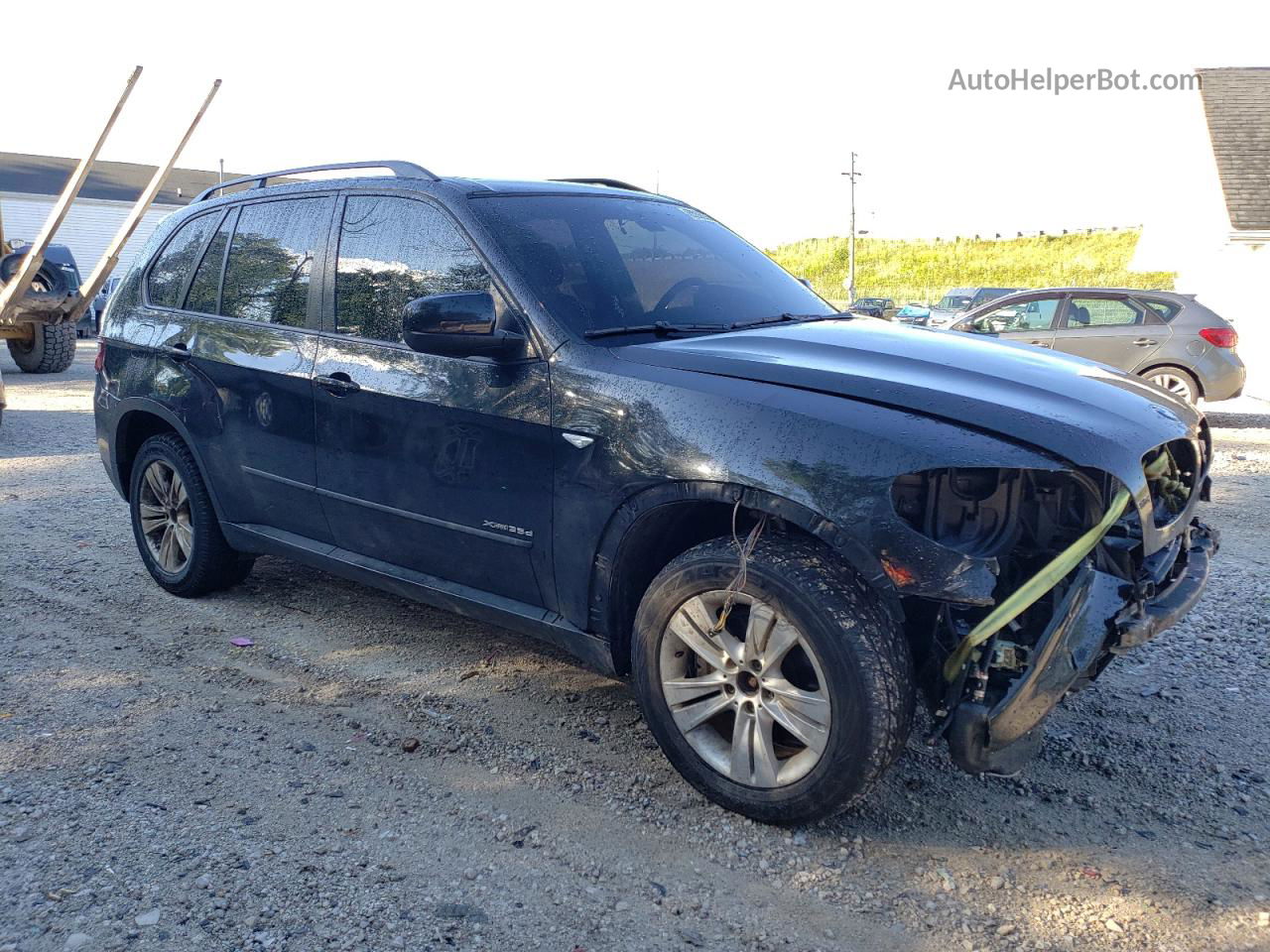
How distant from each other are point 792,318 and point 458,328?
54.0 inches

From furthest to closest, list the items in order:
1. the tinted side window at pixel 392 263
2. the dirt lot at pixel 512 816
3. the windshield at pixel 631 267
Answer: the tinted side window at pixel 392 263 → the windshield at pixel 631 267 → the dirt lot at pixel 512 816

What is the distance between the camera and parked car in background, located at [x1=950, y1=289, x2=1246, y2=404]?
12070 millimetres

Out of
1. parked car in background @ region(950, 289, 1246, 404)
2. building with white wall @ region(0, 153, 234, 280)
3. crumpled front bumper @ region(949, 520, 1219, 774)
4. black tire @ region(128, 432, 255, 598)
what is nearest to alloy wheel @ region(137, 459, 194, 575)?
black tire @ region(128, 432, 255, 598)

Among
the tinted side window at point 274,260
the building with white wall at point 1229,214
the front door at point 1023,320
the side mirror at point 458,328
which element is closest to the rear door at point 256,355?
the tinted side window at point 274,260

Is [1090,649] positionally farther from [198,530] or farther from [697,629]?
[198,530]

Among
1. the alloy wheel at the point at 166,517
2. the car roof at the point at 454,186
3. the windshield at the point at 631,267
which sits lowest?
the alloy wheel at the point at 166,517

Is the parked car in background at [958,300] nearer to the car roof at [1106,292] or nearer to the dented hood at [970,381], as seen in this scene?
the car roof at [1106,292]

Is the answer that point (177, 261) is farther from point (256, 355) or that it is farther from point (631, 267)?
point (631, 267)

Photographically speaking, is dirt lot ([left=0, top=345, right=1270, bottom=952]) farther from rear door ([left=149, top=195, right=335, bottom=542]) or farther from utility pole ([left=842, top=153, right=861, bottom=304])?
utility pole ([left=842, top=153, right=861, bottom=304])

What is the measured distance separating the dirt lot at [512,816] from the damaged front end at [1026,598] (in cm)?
43

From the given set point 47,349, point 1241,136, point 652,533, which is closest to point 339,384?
point 652,533

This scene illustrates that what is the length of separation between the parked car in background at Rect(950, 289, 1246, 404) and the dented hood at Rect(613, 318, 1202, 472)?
860 centimetres

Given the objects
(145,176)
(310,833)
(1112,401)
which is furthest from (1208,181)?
(145,176)

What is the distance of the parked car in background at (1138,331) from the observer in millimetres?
12070
